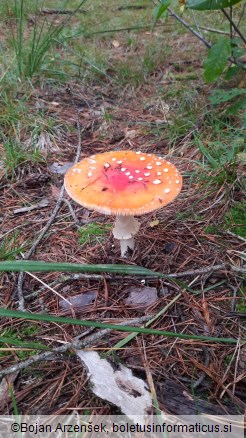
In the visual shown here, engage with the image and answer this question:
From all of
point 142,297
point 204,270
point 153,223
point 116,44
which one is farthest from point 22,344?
point 116,44

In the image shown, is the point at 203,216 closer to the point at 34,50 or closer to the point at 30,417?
the point at 30,417

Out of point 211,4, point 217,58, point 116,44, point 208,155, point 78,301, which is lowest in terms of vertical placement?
point 78,301

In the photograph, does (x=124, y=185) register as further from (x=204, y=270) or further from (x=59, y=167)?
(x=59, y=167)

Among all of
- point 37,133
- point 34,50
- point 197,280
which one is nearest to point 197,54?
point 34,50

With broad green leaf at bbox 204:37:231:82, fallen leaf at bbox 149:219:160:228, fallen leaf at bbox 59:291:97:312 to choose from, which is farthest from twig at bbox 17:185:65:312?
broad green leaf at bbox 204:37:231:82

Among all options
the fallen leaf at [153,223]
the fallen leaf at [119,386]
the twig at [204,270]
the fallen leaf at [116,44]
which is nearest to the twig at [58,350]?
the fallen leaf at [119,386]

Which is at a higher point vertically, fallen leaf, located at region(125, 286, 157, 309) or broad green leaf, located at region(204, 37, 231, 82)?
broad green leaf, located at region(204, 37, 231, 82)

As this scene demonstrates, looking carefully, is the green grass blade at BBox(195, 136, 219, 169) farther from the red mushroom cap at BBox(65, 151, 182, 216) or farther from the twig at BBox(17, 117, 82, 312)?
the twig at BBox(17, 117, 82, 312)
